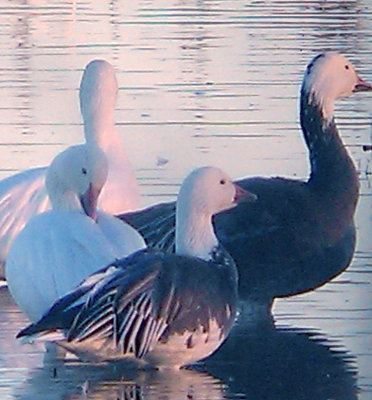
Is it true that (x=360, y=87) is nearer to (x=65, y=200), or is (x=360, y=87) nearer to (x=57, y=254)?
(x=65, y=200)

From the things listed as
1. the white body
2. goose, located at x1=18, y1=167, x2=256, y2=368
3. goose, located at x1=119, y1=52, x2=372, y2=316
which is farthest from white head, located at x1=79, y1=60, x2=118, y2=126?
goose, located at x1=18, y1=167, x2=256, y2=368

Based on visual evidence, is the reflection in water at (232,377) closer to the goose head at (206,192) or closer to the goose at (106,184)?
the goose head at (206,192)

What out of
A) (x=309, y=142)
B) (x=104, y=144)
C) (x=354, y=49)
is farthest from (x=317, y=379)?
(x=354, y=49)

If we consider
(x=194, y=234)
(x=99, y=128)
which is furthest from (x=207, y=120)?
(x=194, y=234)

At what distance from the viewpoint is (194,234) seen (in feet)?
23.8

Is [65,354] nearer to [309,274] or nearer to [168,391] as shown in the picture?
[168,391]

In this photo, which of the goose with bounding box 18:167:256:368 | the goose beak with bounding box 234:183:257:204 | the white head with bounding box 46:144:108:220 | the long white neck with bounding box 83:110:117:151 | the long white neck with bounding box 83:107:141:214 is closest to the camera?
the goose with bounding box 18:167:256:368

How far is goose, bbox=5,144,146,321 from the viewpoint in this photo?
23.8 ft

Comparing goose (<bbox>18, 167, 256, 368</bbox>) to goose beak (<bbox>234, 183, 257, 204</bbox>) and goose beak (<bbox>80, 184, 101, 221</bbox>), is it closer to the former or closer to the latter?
goose beak (<bbox>234, 183, 257, 204</bbox>)

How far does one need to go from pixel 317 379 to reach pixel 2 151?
15.5 feet

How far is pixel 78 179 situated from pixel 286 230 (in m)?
1.08

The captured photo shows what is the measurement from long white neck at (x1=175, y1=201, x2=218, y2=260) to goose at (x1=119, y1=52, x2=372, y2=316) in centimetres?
106

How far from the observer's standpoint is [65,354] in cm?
738

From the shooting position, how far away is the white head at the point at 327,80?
899 centimetres
